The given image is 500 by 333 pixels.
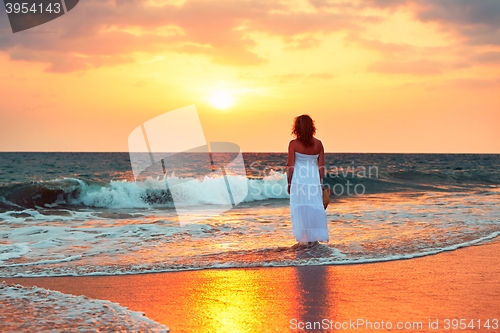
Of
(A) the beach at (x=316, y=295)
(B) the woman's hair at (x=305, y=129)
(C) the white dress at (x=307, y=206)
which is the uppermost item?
(B) the woman's hair at (x=305, y=129)

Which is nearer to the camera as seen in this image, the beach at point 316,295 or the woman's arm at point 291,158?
the beach at point 316,295

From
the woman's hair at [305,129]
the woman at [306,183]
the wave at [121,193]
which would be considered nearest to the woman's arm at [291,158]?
the woman at [306,183]

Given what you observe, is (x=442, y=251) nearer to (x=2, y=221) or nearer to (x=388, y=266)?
(x=388, y=266)

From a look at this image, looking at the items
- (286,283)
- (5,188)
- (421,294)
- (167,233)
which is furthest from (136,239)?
(5,188)

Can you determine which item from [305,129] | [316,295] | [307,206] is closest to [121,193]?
[307,206]

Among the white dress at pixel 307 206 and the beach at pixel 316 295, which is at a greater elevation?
the white dress at pixel 307 206

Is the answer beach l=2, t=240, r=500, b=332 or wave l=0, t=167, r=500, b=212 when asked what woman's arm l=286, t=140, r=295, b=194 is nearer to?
beach l=2, t=240, r=500, b=332

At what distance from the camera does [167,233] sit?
9.41m

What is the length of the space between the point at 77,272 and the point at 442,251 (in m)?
4.98

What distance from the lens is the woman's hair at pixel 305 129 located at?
700cm

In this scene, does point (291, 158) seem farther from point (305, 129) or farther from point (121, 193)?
Answer: point (121, 193)

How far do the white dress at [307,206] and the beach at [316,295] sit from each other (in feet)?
3.81

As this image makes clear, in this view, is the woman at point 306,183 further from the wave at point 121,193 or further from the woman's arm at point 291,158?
the wave at point 121,193

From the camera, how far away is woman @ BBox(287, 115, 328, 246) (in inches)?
280
